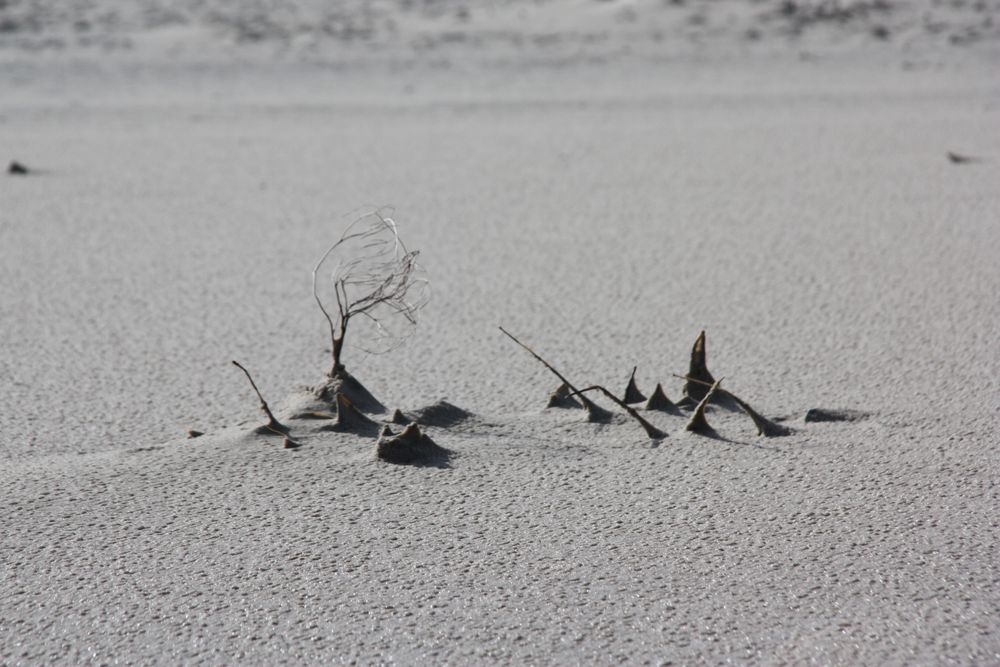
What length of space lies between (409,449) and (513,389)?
0.57 m

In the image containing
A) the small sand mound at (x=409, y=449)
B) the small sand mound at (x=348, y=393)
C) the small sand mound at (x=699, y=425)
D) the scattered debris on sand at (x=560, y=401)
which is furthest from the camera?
the scattered debris on sand at (x=560, y=401)

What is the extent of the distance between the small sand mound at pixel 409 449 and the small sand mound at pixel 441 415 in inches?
6.2

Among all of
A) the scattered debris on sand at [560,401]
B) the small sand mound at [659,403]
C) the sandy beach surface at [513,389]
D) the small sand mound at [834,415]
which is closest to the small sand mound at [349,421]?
the sandy beach surface at [513,389]

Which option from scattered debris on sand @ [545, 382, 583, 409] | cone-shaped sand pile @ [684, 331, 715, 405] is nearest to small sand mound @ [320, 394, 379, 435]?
scattered debris on sand @ [545, 382, 583, 409]

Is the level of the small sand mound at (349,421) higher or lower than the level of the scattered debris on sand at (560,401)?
higher

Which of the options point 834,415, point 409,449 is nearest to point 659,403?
point 834,415

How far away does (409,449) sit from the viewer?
2.07 m

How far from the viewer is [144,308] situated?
3266 millimetres

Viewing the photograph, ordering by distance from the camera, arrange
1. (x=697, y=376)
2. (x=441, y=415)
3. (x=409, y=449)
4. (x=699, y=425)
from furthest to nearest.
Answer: (x=697, y=376), (x=441, y=415), (x=699, y=425), (x=409, y=449)

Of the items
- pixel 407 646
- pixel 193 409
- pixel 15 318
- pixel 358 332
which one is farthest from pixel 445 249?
pixel 407 646

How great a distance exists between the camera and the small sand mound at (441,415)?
7.47 ft

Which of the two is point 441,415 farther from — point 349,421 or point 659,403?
point 659,403

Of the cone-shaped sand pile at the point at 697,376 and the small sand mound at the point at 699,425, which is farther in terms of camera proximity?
the cone-shaped sand pile at the point at 697,376

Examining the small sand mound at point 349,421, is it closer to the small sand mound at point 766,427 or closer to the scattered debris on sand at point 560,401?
the scattered debris on sand at point 560,401
